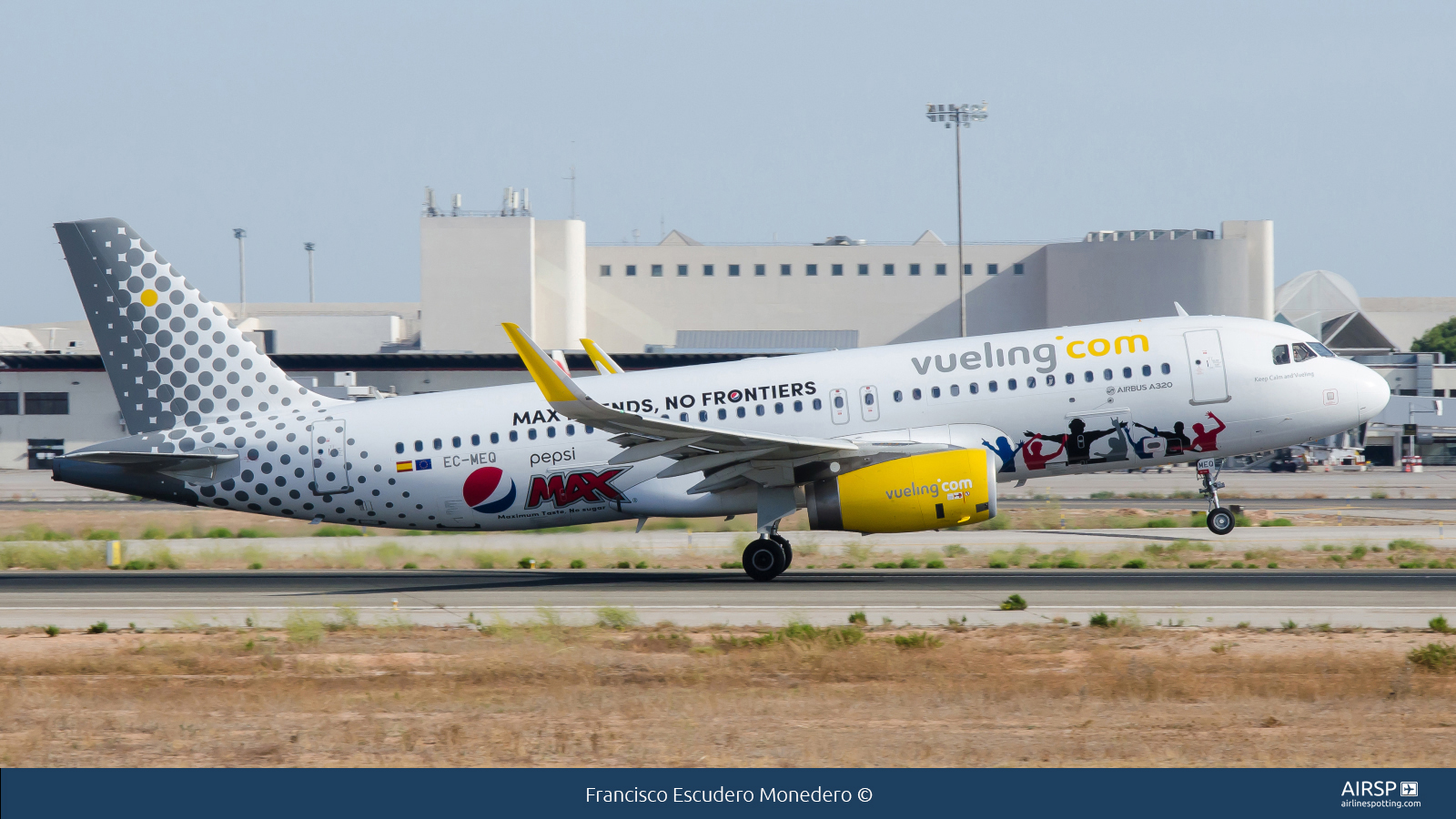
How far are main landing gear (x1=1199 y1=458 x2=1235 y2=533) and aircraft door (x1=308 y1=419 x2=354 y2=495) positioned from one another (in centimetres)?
1570

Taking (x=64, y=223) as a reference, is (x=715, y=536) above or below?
below

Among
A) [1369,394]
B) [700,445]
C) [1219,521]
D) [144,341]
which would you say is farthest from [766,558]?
[144,341]

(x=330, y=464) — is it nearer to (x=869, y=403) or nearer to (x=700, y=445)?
(x=700, y=445)

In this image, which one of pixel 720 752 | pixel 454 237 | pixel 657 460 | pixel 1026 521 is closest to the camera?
pixel 720 752

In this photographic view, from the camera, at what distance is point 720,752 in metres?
11.3

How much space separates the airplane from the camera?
76.6 ft

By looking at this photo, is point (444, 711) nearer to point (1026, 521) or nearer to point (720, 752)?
point (720, 752)

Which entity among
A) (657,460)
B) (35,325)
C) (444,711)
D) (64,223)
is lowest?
(444,711)

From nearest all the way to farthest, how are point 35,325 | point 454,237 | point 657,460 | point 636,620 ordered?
point 636,620 → point 657,460 → point 454,237 → point 35,325

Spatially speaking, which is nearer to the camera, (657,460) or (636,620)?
(636,620)

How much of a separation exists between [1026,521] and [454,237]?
229ft

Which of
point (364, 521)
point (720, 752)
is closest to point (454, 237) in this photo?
point (364, 521)

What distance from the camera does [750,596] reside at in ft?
71.2

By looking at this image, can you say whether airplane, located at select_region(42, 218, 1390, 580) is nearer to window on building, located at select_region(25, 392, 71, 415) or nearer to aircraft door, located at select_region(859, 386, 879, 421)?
aircraft door, located at select_region(859, 386, 879, 421)
